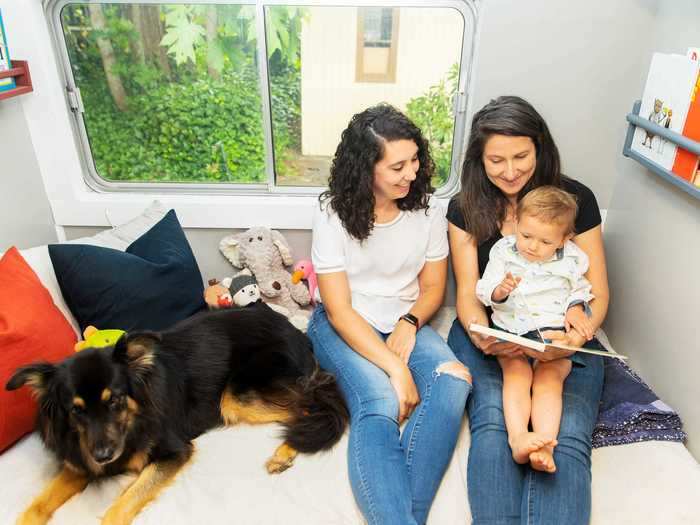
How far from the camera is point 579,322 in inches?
58.8

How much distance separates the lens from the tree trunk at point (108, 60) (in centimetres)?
201

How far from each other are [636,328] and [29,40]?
2.52 metres

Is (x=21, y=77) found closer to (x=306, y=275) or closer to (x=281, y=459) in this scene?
(x=306, y=275)

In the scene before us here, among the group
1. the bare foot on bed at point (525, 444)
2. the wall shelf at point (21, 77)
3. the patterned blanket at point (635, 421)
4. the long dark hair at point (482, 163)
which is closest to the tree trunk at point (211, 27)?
the wall shelf at point (21, 77)

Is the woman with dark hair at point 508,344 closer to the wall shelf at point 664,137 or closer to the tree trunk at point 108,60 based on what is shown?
the wall shelf at point 664,137

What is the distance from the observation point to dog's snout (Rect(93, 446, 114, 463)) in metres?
1.24

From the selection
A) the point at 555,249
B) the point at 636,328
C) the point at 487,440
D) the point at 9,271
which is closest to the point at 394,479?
the point at 487,440

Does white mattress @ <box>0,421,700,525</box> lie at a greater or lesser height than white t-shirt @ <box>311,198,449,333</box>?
lesser

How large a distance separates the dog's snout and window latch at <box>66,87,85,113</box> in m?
1.51

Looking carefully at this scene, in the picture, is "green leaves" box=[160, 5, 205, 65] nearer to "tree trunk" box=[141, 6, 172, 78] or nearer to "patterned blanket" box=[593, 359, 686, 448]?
"tree trunk" box=[141, 6, 172, 78]

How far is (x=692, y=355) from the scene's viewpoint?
1.51m

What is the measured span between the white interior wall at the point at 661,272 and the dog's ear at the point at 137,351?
158 cm

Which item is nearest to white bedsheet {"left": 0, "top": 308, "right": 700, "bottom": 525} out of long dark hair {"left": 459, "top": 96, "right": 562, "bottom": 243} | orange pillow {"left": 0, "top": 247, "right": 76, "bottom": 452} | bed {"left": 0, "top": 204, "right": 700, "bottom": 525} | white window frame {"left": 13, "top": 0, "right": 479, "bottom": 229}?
bed {"left": 0, "top": 204, "right": 700, "bottom": 525}

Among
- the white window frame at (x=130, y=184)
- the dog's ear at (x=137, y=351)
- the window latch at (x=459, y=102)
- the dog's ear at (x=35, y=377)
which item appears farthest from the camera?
the window latch at (x=459, y=102)
